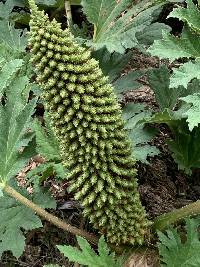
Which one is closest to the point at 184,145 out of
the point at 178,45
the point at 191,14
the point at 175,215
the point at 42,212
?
the point at 175,215

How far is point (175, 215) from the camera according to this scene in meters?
2.73

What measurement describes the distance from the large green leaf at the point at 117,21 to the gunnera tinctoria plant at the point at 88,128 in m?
0.54

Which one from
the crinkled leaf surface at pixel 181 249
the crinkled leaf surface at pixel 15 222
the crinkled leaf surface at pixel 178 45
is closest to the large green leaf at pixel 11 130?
the crinkled leaf surface at pixel 15 222

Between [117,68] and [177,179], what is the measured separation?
2.65ft

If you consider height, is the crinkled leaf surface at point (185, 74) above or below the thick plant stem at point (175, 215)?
above

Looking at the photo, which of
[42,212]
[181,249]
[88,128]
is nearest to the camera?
[88,128]

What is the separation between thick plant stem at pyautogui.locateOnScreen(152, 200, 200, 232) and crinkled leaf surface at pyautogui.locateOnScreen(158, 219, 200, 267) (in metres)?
0.08

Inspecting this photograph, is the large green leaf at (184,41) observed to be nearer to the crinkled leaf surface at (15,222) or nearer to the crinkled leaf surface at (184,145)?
the crinkled leaf surface at (184,145)

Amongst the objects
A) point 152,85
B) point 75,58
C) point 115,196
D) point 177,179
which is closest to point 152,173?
point 177,179

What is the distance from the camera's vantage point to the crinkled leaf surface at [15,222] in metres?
2.72

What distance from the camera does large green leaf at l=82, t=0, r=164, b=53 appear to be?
3008mm

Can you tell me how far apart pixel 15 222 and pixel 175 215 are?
0.84 meters

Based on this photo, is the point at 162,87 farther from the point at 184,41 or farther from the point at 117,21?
the point at 184,41

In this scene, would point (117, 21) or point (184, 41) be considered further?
point (117, 21)
